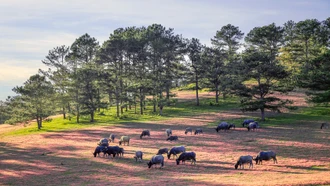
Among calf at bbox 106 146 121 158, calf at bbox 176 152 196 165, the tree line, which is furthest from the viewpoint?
the tree line

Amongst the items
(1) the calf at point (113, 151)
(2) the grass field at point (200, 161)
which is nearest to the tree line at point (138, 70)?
(2) the grass field at point (200, 161)

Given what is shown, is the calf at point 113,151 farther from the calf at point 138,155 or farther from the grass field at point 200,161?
the calf at point 138,155

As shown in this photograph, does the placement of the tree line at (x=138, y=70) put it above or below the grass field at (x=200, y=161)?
above

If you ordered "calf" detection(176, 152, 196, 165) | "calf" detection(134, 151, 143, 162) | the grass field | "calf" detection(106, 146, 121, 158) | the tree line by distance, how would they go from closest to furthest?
the grass field, "calf" detection(176, 152, 196, 165), "calf" detection(134, 151, 143, 162), "calf" detection(106, 146, 121, 158), the tree line

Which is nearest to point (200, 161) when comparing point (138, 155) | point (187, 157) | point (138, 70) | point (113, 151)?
point (187, 157)

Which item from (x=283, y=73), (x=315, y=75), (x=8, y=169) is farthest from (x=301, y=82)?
(x=8, y=169)

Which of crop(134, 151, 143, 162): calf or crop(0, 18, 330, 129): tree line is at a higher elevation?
crop(0, 18, 330, 129): tree line

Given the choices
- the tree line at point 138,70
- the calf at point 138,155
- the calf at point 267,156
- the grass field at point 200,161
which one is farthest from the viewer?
the tree line at point 138,70

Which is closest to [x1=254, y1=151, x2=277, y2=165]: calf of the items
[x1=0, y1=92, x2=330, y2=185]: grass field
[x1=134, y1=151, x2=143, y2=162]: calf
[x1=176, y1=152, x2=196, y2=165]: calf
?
[x1=0, y1=92, x2=330, y2=185]: grass field

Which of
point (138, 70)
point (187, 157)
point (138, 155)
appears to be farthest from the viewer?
point (138, 70)

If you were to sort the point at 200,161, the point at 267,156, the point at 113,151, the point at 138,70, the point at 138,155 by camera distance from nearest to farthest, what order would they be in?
1. the point at 267,156
2. the point at 200,161
3. the point at 138,155
4. the point at 113,151
5. the point at 138,70

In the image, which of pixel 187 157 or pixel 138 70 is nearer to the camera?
pixel 187 157

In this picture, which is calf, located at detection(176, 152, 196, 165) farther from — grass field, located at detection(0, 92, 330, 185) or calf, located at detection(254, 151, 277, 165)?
calf, located at detection(254, 151, 277, 165)

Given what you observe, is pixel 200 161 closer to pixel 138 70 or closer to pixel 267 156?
pixel 267 156
